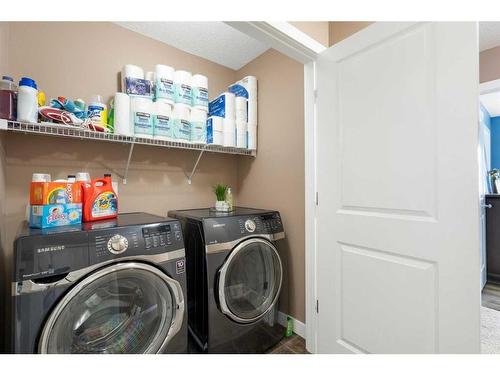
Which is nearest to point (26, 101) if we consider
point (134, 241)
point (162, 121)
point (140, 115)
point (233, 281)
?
point (140, 115)

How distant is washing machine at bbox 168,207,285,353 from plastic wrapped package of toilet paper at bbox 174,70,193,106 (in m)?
0.91

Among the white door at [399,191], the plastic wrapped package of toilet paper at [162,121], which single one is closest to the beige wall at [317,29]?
the white door at [399,191]

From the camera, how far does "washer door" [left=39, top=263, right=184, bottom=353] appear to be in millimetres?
989

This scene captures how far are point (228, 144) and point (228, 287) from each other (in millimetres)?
1164

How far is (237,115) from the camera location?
2094 millimetres

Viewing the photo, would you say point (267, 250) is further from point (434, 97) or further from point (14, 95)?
point (14, 95)

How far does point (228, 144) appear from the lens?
6.68 ft

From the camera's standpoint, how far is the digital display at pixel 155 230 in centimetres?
122

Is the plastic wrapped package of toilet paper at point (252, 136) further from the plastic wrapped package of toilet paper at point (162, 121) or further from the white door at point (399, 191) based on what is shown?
the white door at point (399, 191)

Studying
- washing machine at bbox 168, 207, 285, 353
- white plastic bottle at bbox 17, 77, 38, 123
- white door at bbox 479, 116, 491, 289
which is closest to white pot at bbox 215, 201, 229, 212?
washing machine at bbox 168, 207, 285, 353

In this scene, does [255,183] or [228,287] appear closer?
[228,287]

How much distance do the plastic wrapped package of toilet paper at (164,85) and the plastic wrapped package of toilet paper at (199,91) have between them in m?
0.19

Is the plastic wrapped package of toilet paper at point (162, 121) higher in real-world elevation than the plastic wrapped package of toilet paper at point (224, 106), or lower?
lower
